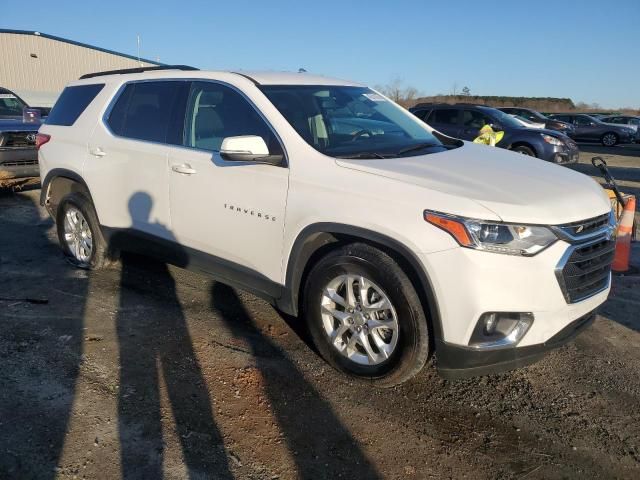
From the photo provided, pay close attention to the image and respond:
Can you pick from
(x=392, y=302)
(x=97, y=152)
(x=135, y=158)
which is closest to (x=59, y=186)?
(x=97, y=152)

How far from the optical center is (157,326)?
13.5 ft

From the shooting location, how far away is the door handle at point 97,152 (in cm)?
475

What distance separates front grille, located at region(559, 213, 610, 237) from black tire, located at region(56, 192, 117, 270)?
3.95 meters

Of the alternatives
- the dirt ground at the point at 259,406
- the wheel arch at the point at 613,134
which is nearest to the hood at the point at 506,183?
the dirt ground at the point at 259,406

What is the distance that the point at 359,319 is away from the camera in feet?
10.7

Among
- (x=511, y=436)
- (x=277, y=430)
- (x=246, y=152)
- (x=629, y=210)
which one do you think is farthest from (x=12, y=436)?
(x=629, y=210)

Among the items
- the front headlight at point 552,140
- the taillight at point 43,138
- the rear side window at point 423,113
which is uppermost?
the rear side window at point 423,113

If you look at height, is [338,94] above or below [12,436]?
above

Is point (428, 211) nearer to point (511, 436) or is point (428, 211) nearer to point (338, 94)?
point (511, 436)

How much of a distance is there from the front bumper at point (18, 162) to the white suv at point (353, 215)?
4.07m

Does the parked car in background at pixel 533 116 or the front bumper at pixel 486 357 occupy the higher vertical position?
the parked car in background at pixel 533 116

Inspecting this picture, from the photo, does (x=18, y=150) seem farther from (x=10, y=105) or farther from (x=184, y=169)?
(x=184, y=169)

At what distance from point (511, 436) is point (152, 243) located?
3.06 meters

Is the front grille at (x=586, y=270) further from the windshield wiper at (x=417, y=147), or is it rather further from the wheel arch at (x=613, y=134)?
the wheel arch at (x=613, y=134)
